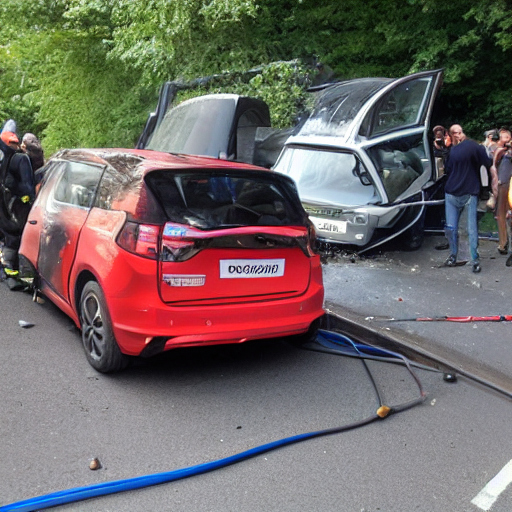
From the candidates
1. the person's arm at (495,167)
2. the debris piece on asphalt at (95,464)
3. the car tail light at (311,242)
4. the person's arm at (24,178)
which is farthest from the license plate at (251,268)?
the person's arm at (495,167)

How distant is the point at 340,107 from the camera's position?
31.6 feet

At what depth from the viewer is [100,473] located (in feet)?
10.8

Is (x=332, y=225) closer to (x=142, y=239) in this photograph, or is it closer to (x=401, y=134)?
(x=401, y=134)

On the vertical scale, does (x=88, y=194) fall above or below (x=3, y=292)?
above

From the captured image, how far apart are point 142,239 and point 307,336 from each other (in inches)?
67.0

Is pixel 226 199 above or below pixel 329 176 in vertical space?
above

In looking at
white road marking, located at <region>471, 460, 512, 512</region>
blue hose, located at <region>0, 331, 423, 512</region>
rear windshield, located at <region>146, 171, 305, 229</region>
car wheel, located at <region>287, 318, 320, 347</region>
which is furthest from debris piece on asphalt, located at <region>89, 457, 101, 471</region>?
car wheel, located at <region>287, 318, 320, 347</region>

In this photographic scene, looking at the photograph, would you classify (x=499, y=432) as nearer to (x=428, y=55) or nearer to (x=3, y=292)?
(x=3, y=292)

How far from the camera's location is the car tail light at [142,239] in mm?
4234

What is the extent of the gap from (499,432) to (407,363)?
106 centimetres

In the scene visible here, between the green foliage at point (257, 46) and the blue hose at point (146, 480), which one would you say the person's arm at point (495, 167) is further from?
the blue hose at point (146, 480)

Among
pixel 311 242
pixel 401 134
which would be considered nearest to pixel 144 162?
pixel 311 242

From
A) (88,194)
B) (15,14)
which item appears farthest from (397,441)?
(15,14)

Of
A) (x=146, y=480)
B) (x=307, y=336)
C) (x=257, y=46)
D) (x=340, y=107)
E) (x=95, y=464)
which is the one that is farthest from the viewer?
(x=257, y=46)
